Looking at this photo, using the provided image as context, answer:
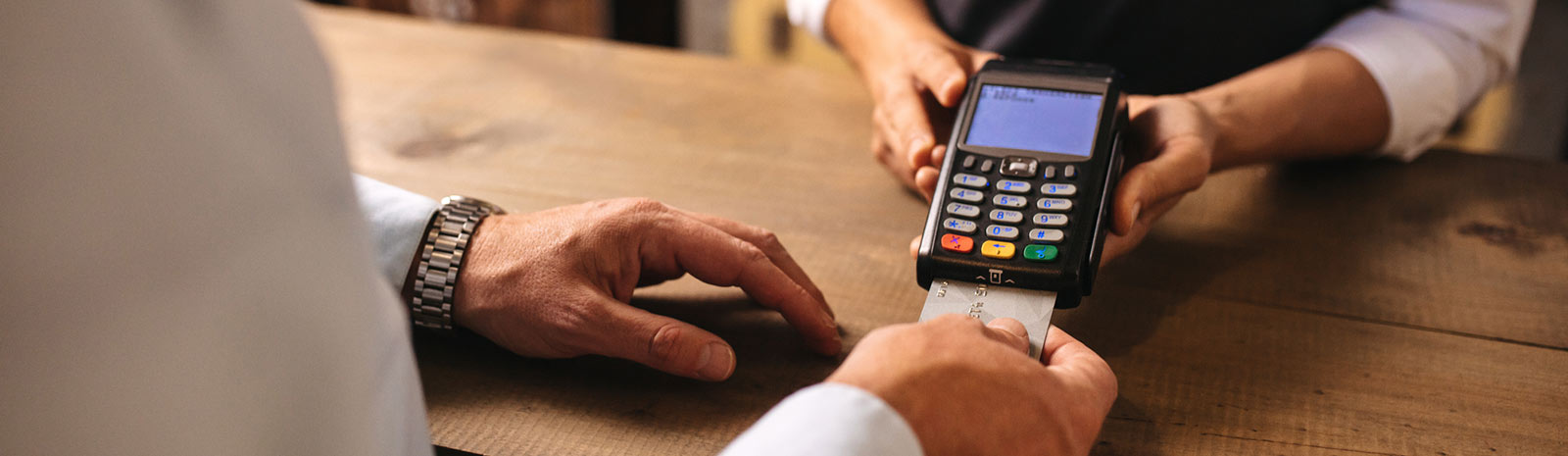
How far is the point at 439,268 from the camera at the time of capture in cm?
52

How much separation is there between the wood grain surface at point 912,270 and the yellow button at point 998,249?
67 millimetres

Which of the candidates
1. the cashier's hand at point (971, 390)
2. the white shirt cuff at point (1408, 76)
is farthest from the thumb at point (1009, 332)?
the white shirt cuff at point (1408, 76)

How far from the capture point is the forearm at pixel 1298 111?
0.68 metres

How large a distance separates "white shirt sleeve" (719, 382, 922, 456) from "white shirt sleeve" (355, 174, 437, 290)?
0.24 m

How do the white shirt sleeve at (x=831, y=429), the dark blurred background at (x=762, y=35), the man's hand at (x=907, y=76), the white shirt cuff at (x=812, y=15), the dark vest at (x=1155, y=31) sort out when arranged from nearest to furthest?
1. the white shirt sleeve at (x=831, y=429)
2. the man's hand at (x=907, y=76)
3. the dark vest at (x=1155, y=31)
4. the white shirt cuff at (x=812, y=15)
5. the dark blurred background at (x=762, y=35)

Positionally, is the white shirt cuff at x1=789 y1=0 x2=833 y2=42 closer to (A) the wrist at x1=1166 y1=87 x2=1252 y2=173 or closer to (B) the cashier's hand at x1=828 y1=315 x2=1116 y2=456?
(A) the wrist at x1=1166 y1=87 x2=1252 y2=173

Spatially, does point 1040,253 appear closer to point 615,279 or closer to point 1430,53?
point 615,279

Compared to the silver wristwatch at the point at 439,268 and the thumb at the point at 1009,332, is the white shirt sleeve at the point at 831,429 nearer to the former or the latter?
the thumb at the point at 1009,332

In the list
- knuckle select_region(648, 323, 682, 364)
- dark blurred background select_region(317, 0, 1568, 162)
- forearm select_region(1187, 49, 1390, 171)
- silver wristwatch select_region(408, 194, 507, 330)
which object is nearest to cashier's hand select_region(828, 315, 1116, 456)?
knuckle select_region(648, 323, 682, 364)

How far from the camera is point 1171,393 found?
49 centimetres

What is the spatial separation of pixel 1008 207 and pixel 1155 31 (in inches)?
15.3

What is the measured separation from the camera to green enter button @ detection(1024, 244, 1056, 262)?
490 millimetres

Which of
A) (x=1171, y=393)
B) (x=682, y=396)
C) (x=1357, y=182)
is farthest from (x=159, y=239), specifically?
(x=1357, y=182)

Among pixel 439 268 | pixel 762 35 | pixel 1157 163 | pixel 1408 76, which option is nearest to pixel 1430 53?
pixel 1408 76
